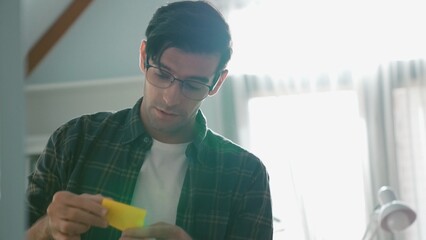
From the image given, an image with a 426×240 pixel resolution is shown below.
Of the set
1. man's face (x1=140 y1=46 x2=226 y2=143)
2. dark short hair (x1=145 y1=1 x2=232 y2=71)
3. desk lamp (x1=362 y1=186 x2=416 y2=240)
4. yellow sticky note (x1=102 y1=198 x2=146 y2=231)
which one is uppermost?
dark short hair (x1=145 y1=1 x2=232 y2=71)

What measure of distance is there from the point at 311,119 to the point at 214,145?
1.18m

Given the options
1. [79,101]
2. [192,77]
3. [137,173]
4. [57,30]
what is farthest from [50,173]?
[57,30]

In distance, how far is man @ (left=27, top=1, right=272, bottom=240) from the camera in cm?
70

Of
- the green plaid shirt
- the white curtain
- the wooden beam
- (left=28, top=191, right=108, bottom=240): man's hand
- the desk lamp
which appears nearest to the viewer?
(left=28, top=191, right=108, bottom=240): man's hand

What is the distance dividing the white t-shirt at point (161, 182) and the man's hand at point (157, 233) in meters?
0.06

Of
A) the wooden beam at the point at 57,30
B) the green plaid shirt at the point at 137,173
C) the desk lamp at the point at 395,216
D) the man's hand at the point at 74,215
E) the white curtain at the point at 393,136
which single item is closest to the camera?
the man's hand at the point at 74,215

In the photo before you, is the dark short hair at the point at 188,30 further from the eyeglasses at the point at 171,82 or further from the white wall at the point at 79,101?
the white wall at the point at 79,101

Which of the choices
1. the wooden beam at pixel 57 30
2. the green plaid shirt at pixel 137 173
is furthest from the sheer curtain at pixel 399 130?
the green plaid shirt at pixel 137 173

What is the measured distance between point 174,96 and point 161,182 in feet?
0.36

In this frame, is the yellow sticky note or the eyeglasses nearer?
the yellow sticky note

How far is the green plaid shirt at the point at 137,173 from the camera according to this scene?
27.3 inches

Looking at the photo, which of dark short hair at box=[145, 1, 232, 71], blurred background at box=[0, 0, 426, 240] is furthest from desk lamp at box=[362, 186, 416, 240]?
dark short hair at box=[145, 1, 232, 71]

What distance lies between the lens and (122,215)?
581 mm

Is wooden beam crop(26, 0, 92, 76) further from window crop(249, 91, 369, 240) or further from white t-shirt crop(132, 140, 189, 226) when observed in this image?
white t-shirt crop(132, 140, 189, 226)
